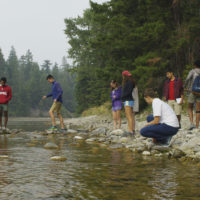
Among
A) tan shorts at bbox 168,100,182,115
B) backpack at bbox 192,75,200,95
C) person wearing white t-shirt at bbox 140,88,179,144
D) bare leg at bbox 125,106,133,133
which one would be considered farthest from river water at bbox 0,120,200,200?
tan shorts at bbox 168,100,182,115

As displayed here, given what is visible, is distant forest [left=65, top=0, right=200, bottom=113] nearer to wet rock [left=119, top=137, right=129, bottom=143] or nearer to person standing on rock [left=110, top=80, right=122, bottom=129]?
person standing on rock [left=110, top=80, right=122, bottom=129]

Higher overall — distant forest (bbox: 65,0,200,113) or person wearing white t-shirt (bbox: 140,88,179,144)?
distant forest (bbox: 65,0,200,113)

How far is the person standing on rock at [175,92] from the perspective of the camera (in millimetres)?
9461

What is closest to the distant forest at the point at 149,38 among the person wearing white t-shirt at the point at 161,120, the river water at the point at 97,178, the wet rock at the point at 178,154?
the person wearing white t-shirt at the point at 161,120

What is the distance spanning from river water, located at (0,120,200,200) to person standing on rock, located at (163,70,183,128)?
410 cm

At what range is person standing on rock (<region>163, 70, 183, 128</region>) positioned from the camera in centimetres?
946

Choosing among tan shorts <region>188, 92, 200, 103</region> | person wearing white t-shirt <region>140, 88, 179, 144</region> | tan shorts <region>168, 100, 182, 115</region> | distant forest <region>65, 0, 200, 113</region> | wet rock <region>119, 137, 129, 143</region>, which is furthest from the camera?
distant forest <region>65, 0, 200, 113</region>

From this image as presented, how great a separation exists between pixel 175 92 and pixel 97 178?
608cm

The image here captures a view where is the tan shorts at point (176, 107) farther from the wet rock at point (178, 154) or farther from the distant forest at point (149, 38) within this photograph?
the distant forest at point (149, 38)

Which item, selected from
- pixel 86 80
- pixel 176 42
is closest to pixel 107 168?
pixel 176 42

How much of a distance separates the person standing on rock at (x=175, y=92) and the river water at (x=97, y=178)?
4103 mm

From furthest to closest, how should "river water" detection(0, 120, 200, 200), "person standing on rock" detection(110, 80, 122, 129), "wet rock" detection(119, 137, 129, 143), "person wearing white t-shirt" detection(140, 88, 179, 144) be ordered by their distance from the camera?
"person standing on rock" detection(110, 80, 122, 129) → "wet rock" detection(119, 137, 129, 143) → "person wearing white t-shirt" detection(140, 88, 179, 144) → "river water" detection(0, 120, 200, 200)

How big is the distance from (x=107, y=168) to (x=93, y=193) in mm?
1430

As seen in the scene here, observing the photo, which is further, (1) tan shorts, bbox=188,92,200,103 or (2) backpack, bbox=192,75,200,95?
(1) tan shorts, bbox=188,92,200,103
